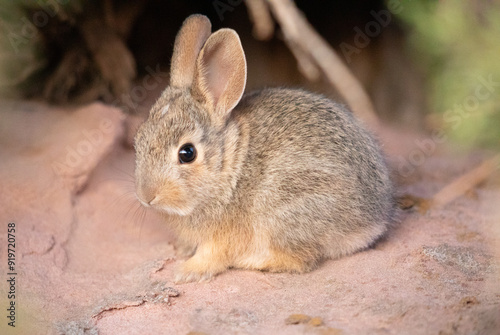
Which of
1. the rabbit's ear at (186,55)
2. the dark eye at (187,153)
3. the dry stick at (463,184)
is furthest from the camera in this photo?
the dry stick at (463,184)

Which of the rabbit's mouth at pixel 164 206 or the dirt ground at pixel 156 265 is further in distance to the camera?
the rabbit's mouth at pixel 164 206

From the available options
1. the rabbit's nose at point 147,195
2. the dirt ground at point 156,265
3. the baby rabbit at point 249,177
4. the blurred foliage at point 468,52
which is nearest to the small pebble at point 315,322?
the dirt ground at point 156,265

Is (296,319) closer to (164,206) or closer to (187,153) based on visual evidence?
(164,206)

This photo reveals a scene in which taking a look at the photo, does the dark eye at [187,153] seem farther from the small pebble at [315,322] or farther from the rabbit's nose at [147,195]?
the small pebble at [315,322]

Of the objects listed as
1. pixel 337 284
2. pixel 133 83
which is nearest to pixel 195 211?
pixel 337 284

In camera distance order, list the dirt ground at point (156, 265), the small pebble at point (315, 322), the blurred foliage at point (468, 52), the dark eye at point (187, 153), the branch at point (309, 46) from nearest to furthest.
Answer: the small pebble at point (315, 322) < the dirt ground at point (156, 265) < the branch at point (309, 46) < the blurred foliage at point (468, 52) < the dark eye at point (187, 153)

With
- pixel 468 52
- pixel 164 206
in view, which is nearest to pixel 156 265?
pixel 164 206

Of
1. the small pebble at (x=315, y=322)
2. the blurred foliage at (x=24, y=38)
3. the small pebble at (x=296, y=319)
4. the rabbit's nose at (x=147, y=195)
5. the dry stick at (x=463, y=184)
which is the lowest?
the dry stick at (x=463, y=184)

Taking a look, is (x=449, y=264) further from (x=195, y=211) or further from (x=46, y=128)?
(x=46, y=128)
